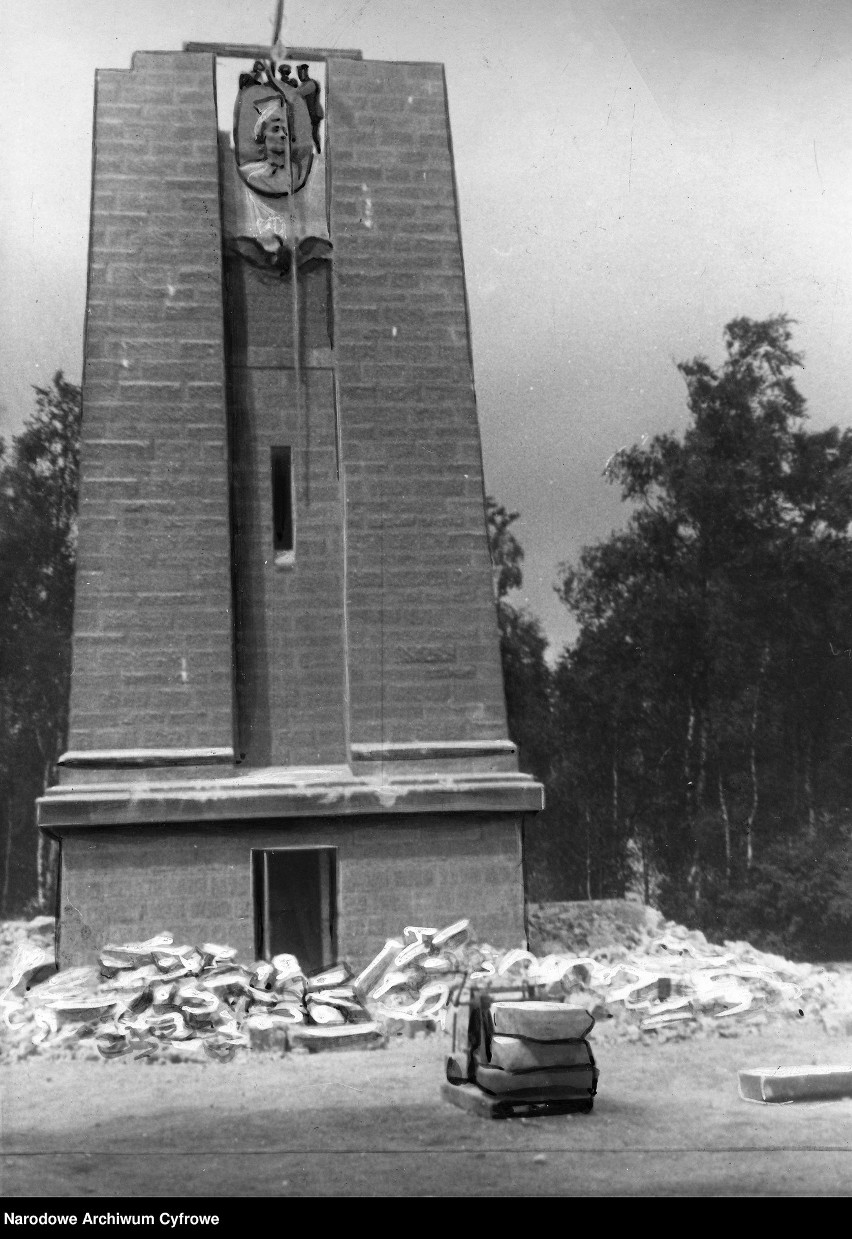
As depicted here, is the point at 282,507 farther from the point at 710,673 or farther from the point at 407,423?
the point at 710,673

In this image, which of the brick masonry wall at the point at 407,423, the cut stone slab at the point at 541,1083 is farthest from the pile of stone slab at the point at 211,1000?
the cut stone slab at the point at 541,1083

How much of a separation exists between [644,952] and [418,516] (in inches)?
255

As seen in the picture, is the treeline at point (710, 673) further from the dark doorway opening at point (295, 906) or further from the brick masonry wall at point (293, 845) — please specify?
the brick masonry wall at point (293, 845)

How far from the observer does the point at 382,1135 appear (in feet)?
37.0

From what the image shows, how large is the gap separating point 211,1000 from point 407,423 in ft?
25.1

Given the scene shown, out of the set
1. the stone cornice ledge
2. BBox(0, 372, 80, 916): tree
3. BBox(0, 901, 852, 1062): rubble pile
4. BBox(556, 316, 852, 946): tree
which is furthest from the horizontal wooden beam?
BBox(556, 316, 852, 946): tree

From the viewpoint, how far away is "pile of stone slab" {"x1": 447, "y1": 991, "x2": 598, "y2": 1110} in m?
11.4

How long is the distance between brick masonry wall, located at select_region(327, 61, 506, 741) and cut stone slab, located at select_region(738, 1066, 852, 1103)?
6.92m

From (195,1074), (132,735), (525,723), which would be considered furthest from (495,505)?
(195,1074)

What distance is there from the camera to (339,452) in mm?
18734

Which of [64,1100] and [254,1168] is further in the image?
[64,1100]

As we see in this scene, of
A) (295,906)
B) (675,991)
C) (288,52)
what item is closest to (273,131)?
(288,52)

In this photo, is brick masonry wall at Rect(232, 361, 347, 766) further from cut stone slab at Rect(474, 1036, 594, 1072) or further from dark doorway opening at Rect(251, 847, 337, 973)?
cut stone slab at Rect(474, 1036, 594, 1072)

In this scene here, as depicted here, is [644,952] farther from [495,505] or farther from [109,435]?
[495,505]
